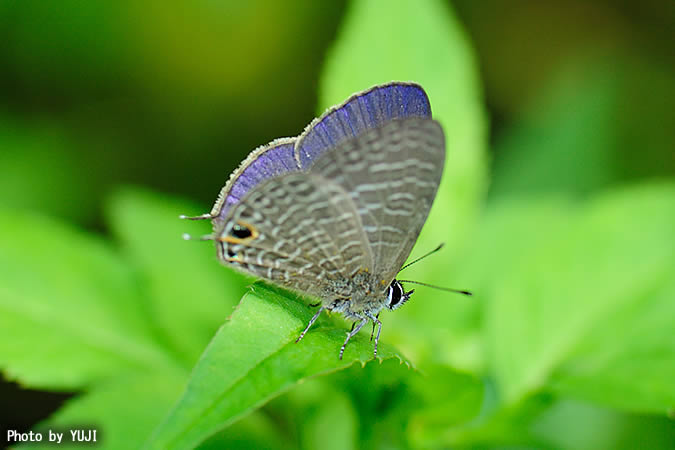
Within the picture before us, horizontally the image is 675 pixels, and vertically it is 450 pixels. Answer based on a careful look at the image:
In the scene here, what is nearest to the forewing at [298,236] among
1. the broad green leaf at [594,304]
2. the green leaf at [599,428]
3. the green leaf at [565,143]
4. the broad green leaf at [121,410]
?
the broad green leaf at [121,410]

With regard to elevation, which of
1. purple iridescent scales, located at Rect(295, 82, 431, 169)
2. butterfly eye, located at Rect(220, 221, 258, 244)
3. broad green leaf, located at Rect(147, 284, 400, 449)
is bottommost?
broad green leaf, located at Rect(147, 284, 400, 449)

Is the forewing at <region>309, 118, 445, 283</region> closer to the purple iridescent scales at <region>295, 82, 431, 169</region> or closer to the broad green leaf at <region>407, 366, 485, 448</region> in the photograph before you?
the purple iridescent scales at <region>295, 82, 431, 169</region>

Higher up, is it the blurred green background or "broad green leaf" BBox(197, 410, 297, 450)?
the blurred green background

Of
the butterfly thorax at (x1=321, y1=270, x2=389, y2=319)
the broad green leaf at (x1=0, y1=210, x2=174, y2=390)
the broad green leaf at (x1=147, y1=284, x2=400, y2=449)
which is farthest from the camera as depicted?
the broad green leaf at (x1=0, y1=210, x2=174, y2=390)

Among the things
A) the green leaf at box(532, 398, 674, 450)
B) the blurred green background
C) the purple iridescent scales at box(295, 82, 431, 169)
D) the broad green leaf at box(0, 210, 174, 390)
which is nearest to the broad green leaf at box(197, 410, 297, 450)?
the blurred green background

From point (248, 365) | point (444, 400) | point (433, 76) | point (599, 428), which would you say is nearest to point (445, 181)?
point (433, 76)

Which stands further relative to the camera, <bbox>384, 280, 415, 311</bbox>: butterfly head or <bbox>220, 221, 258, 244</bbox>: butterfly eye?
<bbox>384, 280, 415, 311</bbox>: butterfly head

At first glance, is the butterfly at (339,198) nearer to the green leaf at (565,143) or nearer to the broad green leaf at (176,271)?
the broad green leaf at (176,271)
